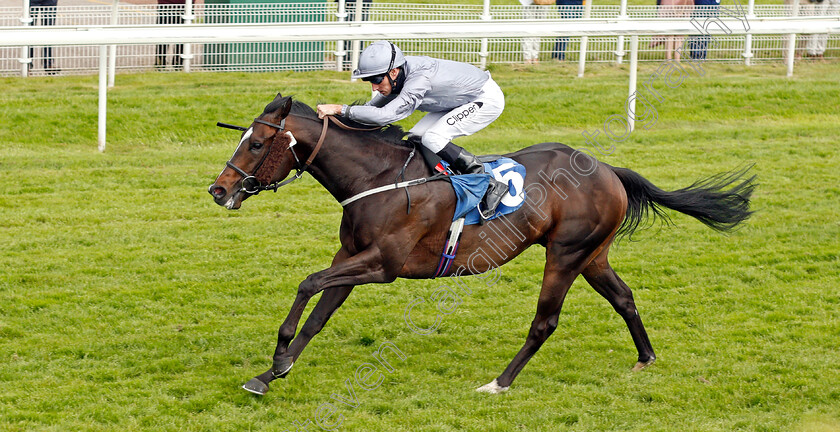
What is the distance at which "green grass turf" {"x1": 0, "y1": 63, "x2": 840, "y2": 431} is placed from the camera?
5.19m

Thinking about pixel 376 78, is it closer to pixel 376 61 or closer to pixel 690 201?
pixel 376 61

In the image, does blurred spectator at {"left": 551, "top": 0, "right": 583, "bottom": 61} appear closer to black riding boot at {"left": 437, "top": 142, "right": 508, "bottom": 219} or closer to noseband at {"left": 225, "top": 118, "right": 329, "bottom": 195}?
black riding boot at {"left": 437, "top": 142, "right": 508, "bottom": 219}

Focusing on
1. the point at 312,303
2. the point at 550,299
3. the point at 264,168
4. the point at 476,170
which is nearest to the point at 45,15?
the point at 312,303

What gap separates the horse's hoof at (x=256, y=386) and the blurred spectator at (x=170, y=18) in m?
7.24

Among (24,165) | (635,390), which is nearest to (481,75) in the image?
(635,390)

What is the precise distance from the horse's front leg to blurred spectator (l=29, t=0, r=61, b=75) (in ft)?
22.1

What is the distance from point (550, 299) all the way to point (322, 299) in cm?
135

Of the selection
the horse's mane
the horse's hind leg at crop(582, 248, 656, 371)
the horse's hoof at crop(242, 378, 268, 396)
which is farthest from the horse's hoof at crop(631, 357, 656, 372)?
the horse's hoof at crop(242, 378, 268, 396)

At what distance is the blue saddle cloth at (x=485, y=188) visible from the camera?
5395 millimetres

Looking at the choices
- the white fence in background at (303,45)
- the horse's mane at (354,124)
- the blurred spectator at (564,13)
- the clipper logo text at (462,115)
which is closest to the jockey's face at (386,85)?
the horse's mane at (354,124)

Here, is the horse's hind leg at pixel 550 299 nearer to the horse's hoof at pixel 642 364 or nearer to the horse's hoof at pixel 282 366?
the horse's hoof at pixel 642 364

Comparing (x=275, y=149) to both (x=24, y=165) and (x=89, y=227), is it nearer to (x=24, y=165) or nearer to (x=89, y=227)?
(x=89, y=227)

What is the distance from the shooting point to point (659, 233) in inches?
338

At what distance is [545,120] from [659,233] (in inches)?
139
